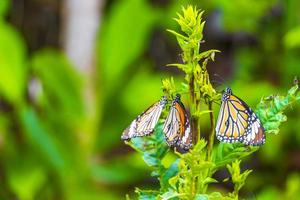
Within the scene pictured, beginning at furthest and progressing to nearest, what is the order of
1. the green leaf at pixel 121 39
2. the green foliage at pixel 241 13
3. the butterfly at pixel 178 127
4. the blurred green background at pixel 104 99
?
the green leaf at pixel 121 39
the green foliage at pixel 241 13
the blurred green background at pixel 104 99
the butterfly at pixel 178 127

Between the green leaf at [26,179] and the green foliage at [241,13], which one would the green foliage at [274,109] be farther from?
the green foliage at [241,13]

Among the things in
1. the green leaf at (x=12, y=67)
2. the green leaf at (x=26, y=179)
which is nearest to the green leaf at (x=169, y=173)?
the green leaf at (x=26, y=179)

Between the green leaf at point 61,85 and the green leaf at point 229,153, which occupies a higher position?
the green leaf at point 61,85

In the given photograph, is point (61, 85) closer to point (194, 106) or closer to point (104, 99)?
point (104, 99)

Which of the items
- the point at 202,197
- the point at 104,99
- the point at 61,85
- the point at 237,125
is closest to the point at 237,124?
the point at 237,125

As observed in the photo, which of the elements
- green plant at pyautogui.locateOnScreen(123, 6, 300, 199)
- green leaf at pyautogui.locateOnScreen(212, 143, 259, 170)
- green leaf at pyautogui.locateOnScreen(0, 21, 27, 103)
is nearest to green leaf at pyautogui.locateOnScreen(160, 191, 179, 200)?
green plant at pyautogui.locateOnScreen(123, 6, 300, 199)

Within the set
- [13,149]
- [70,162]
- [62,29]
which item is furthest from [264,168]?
[62,29]

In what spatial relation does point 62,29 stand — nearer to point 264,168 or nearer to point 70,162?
point 70,162
